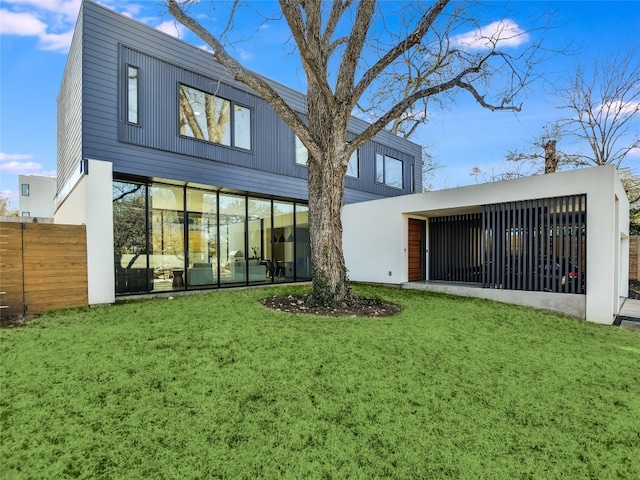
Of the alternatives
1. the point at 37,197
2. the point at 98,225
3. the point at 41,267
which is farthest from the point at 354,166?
the point at 37,197

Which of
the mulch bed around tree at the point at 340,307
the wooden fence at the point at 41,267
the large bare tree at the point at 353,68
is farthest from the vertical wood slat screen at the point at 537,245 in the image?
the wooden fence at the point at 41,267

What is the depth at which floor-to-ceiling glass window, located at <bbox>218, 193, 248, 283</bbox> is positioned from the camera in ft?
28.9

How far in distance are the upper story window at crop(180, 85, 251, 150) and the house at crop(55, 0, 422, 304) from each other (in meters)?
0.03

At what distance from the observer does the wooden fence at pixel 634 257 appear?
39.7 feet

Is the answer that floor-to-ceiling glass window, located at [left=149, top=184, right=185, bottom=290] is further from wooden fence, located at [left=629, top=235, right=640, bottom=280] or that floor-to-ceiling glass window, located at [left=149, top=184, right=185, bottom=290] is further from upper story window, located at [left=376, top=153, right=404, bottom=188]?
wooden fence, located at [left=629, top=235, right=640, bottom=280]

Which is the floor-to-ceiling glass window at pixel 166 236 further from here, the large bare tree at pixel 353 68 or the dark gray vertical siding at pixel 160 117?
the large bare tree at pixel 353 68

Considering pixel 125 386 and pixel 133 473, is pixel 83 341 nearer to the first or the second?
pixel 125 386

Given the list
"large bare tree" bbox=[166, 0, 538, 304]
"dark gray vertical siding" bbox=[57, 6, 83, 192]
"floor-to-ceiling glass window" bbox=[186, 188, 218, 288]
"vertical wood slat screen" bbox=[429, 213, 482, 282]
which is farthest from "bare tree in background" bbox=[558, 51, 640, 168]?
"dark gray vertical siding" bbox=[57, 6, 83, 192]

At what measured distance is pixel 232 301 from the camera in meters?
6.51

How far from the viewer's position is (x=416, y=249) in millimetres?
10430

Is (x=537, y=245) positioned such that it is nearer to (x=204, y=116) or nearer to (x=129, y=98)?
(x=204, y=116)

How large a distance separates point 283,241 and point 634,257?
1394 centimetres

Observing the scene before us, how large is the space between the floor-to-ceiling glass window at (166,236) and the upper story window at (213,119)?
1672 millimetres

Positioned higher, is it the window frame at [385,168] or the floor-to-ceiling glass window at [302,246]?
the window frame at [385,168]
